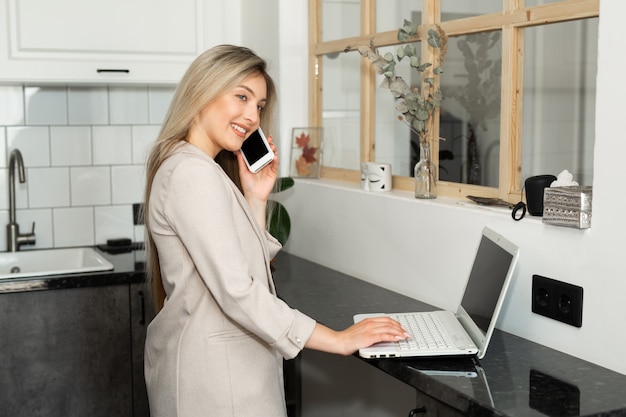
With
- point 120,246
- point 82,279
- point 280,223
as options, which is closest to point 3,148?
point 120,246

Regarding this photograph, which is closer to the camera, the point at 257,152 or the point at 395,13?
the point at 257,152

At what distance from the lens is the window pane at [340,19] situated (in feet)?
9.65

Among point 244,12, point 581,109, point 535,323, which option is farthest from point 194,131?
Result: point 244,12

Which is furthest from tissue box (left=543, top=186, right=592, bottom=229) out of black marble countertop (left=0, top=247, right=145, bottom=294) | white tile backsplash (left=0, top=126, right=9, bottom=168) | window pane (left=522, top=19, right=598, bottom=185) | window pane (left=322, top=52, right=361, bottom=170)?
white tile backsplash (left=0, top=126, right=9, bottom=168)

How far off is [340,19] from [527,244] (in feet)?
4.61

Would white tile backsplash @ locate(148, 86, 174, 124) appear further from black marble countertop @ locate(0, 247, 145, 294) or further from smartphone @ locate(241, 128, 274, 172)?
smartphone @ locate(241, 128, 274, 172)

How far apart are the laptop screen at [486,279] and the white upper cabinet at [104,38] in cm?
162

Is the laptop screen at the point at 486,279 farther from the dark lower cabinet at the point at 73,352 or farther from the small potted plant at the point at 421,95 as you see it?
the dark lower cabinet at the point at 73,352

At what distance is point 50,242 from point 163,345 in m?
1.71

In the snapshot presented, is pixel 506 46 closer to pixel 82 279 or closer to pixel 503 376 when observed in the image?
pixel 503 376

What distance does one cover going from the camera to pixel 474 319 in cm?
184

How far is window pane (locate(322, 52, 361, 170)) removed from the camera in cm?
297

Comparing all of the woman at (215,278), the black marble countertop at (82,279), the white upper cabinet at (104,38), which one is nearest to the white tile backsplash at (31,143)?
the white upper cabinet at (104,38)

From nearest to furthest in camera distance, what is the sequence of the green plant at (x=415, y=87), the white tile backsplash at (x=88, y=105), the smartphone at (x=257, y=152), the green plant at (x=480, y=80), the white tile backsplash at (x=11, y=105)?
the smartphone at (x=257, y=152) < the green plant at (x=480, y=80) < the green plant at (x=415, y=87) < the white tile backsplash at (x=11, y=105) < the white tile backsplash at (x=88, y=105)
